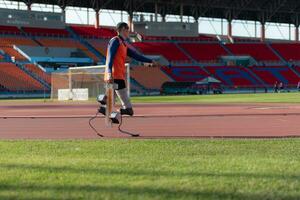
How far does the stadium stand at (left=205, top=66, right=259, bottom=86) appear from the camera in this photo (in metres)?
71.5

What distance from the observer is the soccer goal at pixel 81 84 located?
43.0 meters

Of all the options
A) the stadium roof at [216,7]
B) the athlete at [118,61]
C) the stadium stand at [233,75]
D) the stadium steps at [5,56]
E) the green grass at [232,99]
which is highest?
the stadium roof at [216,7]

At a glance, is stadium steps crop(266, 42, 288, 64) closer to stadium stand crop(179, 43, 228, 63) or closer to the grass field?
stadium stand crop(179, 43, 228, 63)

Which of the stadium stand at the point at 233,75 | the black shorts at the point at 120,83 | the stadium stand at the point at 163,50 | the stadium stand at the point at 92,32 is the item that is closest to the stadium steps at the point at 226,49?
the stadium stand at the point at 233,75

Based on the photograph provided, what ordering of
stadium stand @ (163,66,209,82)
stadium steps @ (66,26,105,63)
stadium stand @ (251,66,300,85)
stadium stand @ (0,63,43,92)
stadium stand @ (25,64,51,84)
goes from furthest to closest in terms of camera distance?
1. stadium stand @ (251,66,300,85)
2. stadium stand @ (163,66,209,82)
3. stadium steps @ (66,26,105,63)
4. stadium stand @ (25,64,51,84)
5. stadium stand @ (0,63,43,92)

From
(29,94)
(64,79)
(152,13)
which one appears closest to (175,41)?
(152,13)

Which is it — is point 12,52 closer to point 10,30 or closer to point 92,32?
point 10,30

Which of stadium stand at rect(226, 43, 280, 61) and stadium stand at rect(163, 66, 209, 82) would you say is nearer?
stadium stand at rect(163, 66, 209, 82)

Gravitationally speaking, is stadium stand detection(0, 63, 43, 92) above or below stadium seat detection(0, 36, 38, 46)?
below

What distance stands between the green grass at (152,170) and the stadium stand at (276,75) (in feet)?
220

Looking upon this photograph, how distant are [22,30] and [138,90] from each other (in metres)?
16.9

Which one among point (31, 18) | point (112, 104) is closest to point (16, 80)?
point (31, 18)

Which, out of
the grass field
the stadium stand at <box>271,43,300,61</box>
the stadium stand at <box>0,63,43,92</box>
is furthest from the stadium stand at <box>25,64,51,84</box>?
the grass field

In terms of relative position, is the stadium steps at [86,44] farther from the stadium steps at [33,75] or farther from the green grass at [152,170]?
the green grass at [152,170]
